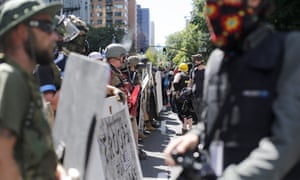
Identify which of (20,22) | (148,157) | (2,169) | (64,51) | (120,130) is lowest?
(148,157)

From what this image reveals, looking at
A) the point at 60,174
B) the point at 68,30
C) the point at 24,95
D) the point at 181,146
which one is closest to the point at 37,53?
the point at 24,95

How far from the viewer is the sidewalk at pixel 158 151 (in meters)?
7.70

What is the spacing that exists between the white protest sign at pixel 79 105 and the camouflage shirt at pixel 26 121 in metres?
0.29

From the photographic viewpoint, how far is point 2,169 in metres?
2.35

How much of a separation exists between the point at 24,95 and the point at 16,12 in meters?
0.49

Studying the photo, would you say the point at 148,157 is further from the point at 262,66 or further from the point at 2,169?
the point at 262,66

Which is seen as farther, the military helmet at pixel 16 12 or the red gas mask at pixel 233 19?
the military helmet at pixel 16 12

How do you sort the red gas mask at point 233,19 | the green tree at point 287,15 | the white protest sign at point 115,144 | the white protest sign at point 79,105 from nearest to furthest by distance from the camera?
the red gas mask at point 233,19
the white protest sign at point 79,105
the white protest sign at point 115,144
the green tree at point 287,15

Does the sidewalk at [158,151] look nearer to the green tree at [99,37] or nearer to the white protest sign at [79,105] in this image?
the white protest sign at [79,105]

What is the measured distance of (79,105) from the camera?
2.83 metres

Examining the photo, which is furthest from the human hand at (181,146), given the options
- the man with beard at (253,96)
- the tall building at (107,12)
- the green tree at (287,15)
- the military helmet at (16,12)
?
the tall building at (107,12)

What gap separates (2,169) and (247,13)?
145cm

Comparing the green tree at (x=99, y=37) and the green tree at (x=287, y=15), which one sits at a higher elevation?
the green tree at (x=287, y=15)

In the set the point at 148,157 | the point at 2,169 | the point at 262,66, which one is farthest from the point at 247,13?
the point at 148,157
